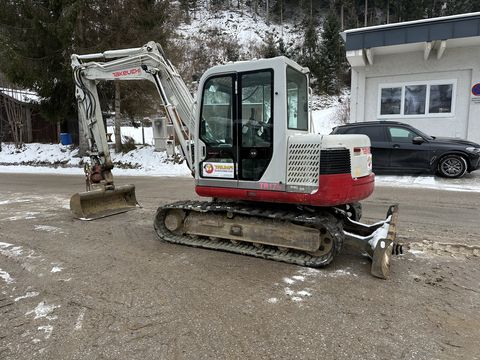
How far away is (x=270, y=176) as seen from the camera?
15.7ft

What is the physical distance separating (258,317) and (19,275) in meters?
3.00

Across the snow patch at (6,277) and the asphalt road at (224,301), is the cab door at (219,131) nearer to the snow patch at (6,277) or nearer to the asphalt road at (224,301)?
the asphalt road at (224,301)

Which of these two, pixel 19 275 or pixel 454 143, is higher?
pixel 454 143

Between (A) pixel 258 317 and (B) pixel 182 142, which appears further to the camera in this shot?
(B) pixel 182 142

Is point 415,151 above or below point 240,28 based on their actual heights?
below

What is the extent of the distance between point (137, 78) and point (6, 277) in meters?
3.63

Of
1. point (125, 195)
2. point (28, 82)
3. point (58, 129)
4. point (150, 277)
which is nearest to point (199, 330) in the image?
point (150, 277)

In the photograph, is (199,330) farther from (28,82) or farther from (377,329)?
(28,82)

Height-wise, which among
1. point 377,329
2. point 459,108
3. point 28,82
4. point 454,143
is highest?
point 28,82

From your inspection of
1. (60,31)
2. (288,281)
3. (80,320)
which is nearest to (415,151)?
(288,281)

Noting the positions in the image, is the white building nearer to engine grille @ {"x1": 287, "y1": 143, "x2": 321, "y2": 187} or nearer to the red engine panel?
the red engine panel

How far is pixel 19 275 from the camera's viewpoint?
4.48m

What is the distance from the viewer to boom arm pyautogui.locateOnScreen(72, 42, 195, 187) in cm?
599

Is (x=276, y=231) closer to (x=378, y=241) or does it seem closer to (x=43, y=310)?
(x=378, y=241)
